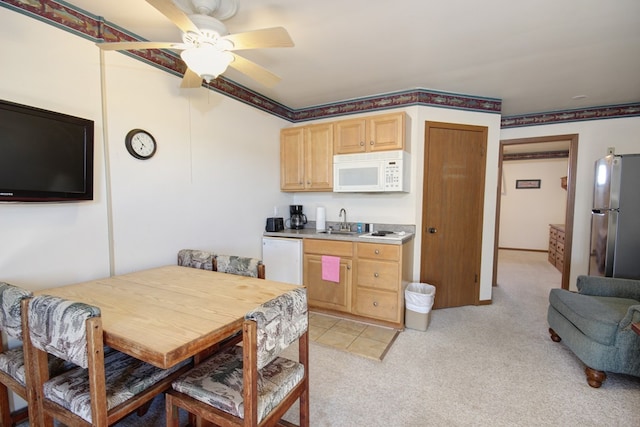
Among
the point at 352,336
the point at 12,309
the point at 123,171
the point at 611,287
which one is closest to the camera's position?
the point at 12,309

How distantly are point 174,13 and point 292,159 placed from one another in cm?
236

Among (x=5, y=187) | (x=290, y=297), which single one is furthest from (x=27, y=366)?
(x=290, y=297)

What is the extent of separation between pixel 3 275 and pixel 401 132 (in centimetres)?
317

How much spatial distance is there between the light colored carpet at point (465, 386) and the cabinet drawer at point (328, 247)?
94cm

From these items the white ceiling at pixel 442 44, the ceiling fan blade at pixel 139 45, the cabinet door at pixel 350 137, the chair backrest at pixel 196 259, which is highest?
the white ceiling at pixel 442 44

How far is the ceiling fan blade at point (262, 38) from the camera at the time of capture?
1.46 m

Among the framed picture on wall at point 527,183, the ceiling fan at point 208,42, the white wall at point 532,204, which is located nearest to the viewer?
the ceiling fan at point 208,42

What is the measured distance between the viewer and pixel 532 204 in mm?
6996

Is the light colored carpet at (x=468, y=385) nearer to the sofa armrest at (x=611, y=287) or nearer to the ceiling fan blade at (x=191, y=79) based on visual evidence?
the sofa armrest at (x=611, y=287)

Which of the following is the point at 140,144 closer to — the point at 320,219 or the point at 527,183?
the point at 320,219

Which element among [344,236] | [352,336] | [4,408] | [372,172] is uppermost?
[372,172]

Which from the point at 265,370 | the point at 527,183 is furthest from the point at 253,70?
the point at 527,183

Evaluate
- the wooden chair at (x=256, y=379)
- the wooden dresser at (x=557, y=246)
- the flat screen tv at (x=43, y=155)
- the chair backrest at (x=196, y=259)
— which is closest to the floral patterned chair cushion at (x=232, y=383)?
Answer: the wooden chair at (x=256, y=379)

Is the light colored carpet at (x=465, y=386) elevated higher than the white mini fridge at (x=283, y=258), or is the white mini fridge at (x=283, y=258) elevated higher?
the white mini fridge at (x=283, y=258)
